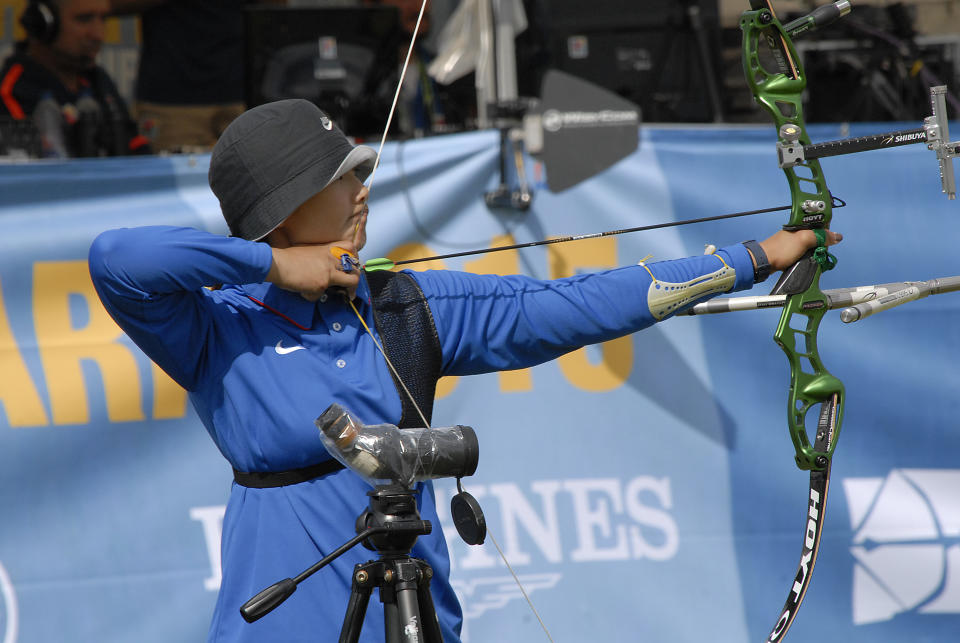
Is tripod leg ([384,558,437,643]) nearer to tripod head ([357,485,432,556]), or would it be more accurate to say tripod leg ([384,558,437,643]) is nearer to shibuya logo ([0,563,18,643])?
tripod head ([357,485,432,556])

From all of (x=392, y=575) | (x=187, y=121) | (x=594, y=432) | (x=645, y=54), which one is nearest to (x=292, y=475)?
(x=392, y=575)

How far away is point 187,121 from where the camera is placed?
3699 millimetres

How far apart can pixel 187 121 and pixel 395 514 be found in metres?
2.80

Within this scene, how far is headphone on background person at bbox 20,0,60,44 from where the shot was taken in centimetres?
331

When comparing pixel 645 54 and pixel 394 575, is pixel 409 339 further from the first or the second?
pixel 645 54

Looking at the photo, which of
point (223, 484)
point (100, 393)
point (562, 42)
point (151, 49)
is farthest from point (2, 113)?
point (562, 42)

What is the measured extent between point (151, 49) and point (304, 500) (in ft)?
8.91

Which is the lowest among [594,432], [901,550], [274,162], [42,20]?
[901,550]

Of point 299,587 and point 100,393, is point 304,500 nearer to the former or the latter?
point 299,587

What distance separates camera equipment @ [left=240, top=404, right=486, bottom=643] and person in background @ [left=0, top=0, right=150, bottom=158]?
2.19 metres

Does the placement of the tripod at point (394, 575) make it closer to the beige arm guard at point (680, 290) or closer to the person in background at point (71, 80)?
the beige arm guard at point (680, 290)

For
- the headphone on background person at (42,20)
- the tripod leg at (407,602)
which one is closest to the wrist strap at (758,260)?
the tripod leg at (407,602)

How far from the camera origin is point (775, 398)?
104 inches

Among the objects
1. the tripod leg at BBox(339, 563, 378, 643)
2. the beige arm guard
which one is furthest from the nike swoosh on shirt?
the beige arm guard
